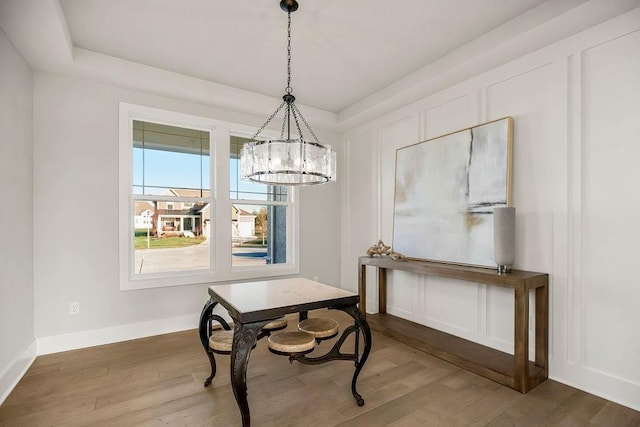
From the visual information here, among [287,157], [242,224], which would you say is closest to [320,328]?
[287,157]

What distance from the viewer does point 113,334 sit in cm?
331

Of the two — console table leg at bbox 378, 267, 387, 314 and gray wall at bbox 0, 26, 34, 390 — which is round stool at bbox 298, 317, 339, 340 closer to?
console table leg at bbox 378, 267, 387, 314

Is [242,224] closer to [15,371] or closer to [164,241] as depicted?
[164,241]

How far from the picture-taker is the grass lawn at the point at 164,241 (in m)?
3.59

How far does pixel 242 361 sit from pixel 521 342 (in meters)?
1.96

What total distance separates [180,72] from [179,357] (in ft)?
9.44

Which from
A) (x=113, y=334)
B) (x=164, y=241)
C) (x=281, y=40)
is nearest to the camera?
(x=281, y=40)

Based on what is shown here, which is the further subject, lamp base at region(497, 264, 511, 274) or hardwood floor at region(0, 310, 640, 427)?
lamp base at region(497, 264, 511, 274)

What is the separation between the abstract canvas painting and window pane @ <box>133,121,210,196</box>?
241 centimetres

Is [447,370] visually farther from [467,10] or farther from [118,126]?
[118,126]

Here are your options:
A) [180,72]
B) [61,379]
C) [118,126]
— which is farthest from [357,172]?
[61,379]

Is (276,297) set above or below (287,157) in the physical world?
below

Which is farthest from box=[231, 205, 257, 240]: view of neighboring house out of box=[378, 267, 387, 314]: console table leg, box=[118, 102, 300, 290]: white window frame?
box=[378, 267, 387, 314]: console table leg

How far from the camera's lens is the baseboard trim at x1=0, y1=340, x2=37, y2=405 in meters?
2.25
